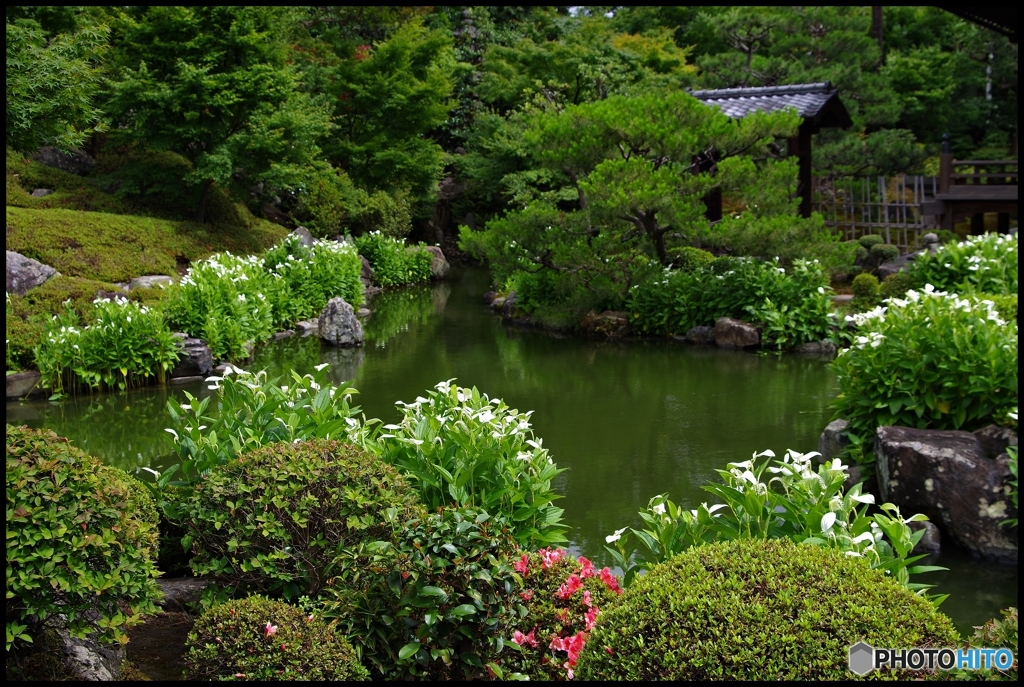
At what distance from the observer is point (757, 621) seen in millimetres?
2463

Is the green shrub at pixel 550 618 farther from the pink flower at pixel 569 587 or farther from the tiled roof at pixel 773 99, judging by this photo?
the tiled roof at pixel 773 99

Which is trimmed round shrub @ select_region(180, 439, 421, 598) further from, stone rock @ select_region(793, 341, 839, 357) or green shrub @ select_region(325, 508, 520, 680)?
stone rock @ select_region(793, 341, 839, 357)

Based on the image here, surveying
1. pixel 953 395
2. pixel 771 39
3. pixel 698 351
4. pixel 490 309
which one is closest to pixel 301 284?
pixel 490 309

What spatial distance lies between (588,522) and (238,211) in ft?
43.2

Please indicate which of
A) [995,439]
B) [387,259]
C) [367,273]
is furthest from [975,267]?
[387,259]

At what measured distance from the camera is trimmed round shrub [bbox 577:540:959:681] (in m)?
2.39

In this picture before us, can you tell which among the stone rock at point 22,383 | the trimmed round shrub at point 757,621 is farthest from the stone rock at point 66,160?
the trimmed round shrub at point 757,621

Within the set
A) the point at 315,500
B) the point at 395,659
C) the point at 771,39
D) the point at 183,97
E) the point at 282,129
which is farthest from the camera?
the point at 771,39

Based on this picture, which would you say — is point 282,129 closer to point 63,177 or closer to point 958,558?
point 63,177

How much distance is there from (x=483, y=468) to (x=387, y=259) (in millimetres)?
13904

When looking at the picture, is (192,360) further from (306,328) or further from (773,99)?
(773,99)

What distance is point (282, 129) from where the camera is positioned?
15.3 m

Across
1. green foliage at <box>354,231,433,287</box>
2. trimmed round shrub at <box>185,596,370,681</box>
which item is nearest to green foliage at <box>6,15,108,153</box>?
trimmed round shrub at <box>185,596,370,681</box>

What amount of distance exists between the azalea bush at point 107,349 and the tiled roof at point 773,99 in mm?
9316
